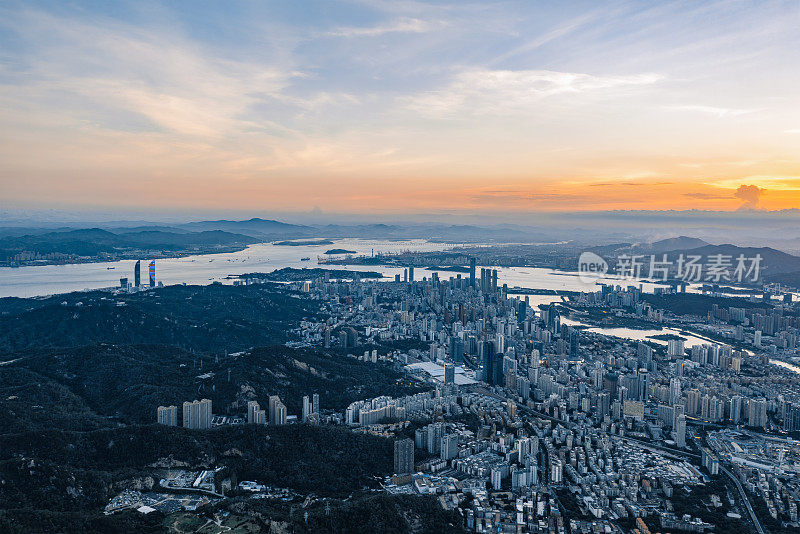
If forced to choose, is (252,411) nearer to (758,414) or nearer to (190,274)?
(758,414)

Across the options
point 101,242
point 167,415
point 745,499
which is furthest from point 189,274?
point 745,499

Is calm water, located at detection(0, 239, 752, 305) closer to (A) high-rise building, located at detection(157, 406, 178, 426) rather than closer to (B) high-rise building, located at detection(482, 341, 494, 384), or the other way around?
(B) high-rise building, located at detection(482, 341, 494, 384)

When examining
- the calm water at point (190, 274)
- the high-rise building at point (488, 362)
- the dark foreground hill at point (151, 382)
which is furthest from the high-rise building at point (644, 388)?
the calm water at point (190, 274)

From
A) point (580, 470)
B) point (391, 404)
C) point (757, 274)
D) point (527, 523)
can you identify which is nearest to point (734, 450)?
point (580, 470)

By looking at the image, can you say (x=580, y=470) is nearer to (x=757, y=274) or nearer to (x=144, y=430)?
(x=144, y=430)

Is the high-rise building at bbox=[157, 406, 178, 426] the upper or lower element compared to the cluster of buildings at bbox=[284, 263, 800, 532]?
upper

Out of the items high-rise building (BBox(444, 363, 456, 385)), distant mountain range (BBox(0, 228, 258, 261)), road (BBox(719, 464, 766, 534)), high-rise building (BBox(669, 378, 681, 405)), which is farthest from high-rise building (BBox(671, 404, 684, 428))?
distant mountain range (BBox(0, 228, 258, 261))

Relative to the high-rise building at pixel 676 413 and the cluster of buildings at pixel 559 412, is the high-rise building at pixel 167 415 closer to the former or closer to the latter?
the cluster of buildings at pixel 559 412
